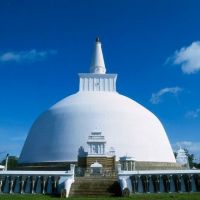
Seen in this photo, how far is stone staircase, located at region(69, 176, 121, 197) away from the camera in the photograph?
2202 centimetres

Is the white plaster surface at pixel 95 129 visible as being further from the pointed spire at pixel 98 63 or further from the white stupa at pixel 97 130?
the pointed spire at pixel 98 63

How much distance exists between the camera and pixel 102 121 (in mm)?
35281

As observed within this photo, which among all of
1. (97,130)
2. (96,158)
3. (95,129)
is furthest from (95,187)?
(95,129)

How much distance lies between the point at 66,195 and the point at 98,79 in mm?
22523

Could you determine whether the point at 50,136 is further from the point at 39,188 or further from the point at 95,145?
the point at 39,188

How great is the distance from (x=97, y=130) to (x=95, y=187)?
39.0 feet

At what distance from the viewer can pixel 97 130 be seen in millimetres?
34594

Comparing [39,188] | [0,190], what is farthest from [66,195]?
[0,190]

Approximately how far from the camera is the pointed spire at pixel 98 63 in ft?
141

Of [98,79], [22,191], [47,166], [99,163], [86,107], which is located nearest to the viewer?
[22,191]

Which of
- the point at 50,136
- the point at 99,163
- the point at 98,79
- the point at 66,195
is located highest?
the point at 98,79

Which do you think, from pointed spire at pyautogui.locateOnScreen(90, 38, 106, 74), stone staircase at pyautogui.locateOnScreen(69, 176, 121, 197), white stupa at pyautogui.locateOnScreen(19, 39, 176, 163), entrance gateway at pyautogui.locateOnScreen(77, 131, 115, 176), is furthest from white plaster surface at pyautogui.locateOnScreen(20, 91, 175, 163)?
stone staircase at pyautogui.locateOnScreen(69, 176, 121, 197)

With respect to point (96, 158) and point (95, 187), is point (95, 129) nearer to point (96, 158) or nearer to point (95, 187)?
point (96, 158)

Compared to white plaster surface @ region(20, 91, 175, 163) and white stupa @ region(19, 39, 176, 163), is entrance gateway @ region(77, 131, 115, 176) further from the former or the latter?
white plaster surface @ region(20, 91, 175, 163)
